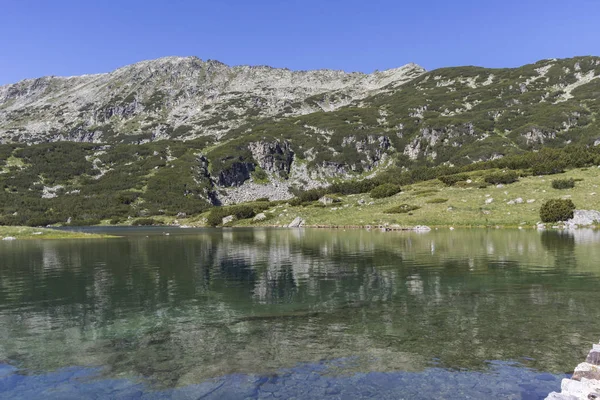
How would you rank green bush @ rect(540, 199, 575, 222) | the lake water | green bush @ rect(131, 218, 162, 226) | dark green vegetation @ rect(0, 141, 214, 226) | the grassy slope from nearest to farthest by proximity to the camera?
1. the lake water
2. green bush @ rect(540, 199, 575, 222)
3. the grassy slope
4. green bush @ rect(131, 218, 162, 226)
5. dark green vegetation @ rect(0, 141, 214, 226)

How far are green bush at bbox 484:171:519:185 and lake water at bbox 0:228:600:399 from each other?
232 feet

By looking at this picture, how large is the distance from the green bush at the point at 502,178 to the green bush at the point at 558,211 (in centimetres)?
2463

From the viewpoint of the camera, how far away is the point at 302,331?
1727 centimetres

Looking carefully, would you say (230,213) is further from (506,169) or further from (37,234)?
(506,169)

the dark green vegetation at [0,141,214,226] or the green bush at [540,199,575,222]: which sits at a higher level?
the dark green vegetation at [0,141,214,226]

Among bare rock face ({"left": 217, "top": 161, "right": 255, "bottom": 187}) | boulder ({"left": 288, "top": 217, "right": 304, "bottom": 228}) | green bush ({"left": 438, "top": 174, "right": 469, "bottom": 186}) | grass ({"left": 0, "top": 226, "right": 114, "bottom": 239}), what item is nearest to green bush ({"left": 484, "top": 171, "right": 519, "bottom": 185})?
green bush ({"left": 438, "top": 174, "right": 469, "bottom": 186})

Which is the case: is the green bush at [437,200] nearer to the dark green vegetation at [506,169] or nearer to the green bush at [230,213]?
the dark green vegetation at [506,169]

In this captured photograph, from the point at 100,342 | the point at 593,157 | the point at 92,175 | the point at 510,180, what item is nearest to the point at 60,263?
the point at 100,342

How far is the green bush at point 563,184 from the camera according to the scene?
8588 centimetres

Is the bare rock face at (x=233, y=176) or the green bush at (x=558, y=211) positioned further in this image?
the bare rock face at (x=233, y=176)

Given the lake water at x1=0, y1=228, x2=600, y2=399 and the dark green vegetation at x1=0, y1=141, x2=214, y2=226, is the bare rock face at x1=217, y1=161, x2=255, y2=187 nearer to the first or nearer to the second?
the dark green vegetation at x1=0, y1=141, x2=214, y2=226

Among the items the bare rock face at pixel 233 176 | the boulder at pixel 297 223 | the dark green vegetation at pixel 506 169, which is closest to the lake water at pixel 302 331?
the boulder at pixel 297 223

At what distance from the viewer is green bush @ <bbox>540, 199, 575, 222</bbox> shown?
72812 mm

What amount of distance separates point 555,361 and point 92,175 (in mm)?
214970
